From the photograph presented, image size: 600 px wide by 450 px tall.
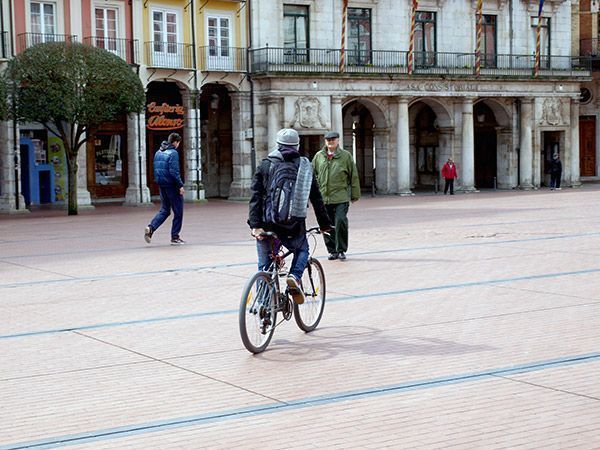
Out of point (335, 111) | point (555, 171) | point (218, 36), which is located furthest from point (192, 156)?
point (555, 171)

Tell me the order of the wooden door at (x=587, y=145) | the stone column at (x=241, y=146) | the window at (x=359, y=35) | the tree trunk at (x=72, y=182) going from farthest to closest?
the wooden door at (x=587, y=145)
the window at (x=359, y=35)
the stone column at (x=241, y=146)
the tree trunk at (x=72, y=182)

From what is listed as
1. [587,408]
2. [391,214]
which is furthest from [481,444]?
[391,214]

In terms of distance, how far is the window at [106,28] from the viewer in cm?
3716

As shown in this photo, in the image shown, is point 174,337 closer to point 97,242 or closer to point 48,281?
point 48,281

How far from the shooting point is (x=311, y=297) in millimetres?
10148

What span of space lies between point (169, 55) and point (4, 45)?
21.1 ft

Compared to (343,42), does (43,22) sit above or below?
above

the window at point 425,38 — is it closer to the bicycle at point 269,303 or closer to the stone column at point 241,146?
the stone column at point 241,146

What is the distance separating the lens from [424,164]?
49594 millimetres

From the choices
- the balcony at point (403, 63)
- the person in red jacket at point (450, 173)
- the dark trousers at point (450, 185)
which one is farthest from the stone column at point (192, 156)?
the dark trousers at point (450, 185)

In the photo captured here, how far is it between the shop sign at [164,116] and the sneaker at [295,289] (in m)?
31.5

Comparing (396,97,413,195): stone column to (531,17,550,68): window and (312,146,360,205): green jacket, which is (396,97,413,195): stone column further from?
(312,146,360,205): green jacket

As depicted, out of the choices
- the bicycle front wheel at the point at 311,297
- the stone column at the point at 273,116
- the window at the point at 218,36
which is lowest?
the bicycle front wheel at the point at 311,297

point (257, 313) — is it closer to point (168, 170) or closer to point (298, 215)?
point (298, 215)
